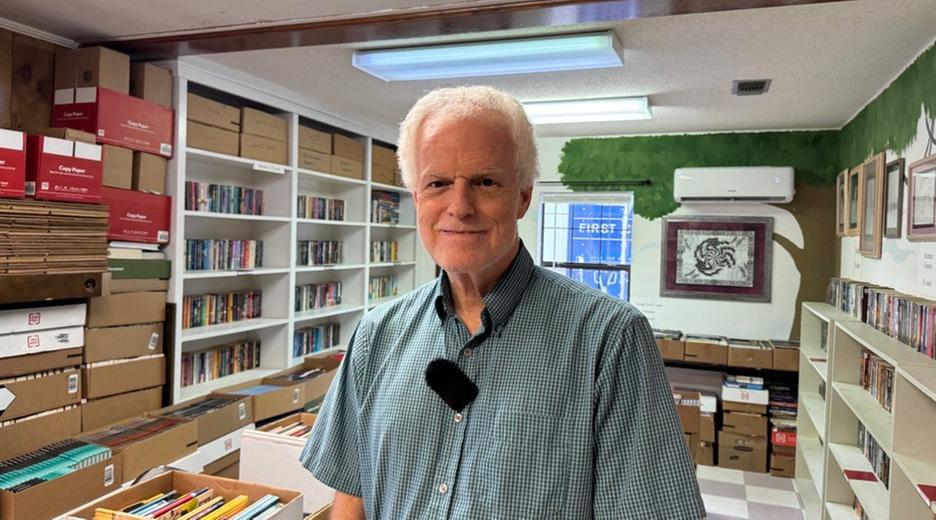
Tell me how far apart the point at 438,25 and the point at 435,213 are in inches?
64.1

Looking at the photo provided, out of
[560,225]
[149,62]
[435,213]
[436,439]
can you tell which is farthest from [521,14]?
[560,225]

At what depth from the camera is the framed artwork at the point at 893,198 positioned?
301 cm

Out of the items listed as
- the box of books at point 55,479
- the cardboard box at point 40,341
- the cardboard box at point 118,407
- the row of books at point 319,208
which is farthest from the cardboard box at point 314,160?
the box of books at point 55,479

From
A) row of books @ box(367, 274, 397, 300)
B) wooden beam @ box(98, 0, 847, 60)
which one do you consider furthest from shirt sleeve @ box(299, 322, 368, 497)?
row of books @ box(367, 274, 397, 300)

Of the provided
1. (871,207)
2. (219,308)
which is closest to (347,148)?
(219,308)

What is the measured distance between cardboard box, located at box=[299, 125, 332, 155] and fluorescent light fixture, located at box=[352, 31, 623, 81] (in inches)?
42.0

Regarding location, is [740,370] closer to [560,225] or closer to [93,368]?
[560,225]

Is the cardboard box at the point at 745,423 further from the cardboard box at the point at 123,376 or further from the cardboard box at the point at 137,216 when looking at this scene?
the cardboard box at the point at 137,216

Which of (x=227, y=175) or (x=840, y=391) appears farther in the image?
(x=227, y=175)

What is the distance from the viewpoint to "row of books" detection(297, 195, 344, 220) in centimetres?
438

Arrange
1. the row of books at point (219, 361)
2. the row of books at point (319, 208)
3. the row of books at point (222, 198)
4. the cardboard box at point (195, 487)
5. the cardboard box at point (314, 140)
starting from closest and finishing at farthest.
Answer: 1. the cardboard box at point (195, 487)
2. the row of books at point (222, 198)
3. the row of books at point (219, 361)
4. the cardboard box at point (314, 140)
5. the row of books at point (319, 208)

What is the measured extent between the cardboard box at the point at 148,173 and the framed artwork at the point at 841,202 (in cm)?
424

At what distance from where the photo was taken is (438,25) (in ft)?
7.87

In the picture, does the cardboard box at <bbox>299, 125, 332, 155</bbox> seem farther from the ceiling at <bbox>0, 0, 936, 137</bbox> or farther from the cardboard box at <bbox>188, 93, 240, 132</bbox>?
the cardboard box at <bbox>188, 93, 240, 132</bbox>
